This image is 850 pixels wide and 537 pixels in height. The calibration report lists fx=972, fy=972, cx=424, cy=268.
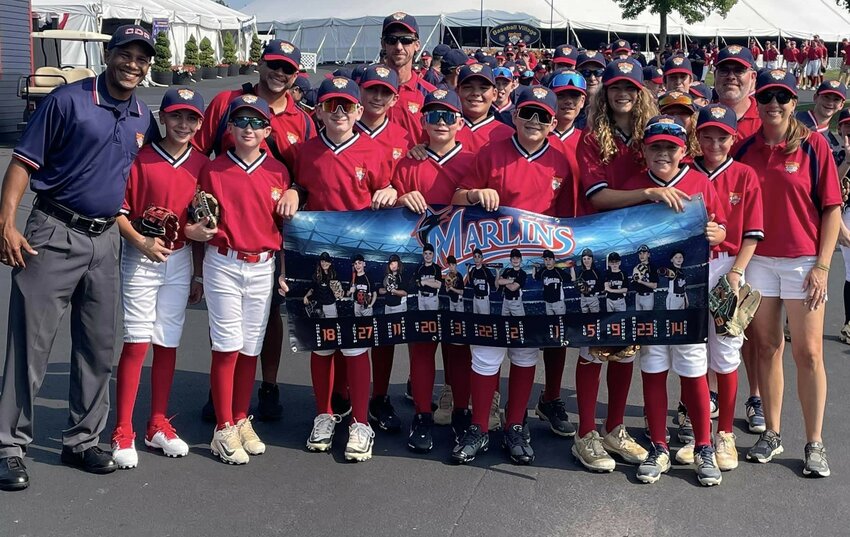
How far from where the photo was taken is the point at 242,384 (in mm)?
5742

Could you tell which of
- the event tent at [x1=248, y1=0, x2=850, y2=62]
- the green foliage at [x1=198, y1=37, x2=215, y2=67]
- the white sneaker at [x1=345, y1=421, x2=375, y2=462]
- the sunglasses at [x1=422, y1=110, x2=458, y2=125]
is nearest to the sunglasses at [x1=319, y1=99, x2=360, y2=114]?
the sunglasses at [x1=422, y1=110, x2=458, y2=125]

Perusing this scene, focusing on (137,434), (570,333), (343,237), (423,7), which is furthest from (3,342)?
(423,7)

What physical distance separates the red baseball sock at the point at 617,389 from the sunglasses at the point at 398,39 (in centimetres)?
318

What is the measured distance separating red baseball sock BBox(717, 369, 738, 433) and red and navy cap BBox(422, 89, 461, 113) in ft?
6.95

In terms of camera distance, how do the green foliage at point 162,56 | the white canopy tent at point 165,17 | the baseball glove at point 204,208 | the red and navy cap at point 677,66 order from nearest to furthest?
the baseball glove at point 204,208 < the red and navy cap at point 677,66 < the white canopy tent at point 165,17 < the green foliage at point 162,56

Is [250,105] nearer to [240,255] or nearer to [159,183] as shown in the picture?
[159,183]

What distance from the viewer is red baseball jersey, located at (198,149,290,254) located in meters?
5.44

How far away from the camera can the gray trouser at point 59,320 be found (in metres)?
5.09

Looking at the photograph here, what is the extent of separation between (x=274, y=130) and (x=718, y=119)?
104 inches

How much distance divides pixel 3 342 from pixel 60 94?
324cm

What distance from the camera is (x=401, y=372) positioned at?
7191 millimetres

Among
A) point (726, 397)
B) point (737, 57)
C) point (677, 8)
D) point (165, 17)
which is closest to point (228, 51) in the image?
point (165, 17)

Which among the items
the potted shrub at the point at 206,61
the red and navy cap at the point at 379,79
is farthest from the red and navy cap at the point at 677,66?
the potted shrub at the point at 206,61

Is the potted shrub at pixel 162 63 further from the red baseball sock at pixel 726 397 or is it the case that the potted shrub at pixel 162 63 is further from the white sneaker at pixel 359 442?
the red baseball sock at pixel 726 397
